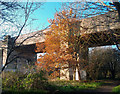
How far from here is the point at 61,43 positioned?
10.5 m

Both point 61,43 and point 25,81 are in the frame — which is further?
point 61,43

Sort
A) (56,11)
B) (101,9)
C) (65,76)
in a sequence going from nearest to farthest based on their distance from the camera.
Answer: (101,9)
(56,11)
(65,76)

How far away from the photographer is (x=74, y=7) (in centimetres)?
838

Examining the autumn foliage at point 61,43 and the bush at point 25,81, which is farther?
the autumn foliage at point 61,43

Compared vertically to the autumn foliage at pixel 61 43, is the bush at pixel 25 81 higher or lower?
lower

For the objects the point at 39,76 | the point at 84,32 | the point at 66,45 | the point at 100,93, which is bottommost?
the point at 100,93

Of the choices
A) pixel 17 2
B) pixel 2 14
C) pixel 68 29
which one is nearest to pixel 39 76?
pixel 2 14

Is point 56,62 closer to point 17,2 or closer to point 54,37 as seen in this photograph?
point 54,37

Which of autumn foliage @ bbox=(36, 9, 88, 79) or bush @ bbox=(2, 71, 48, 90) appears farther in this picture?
autumn foliage @ bbox=(36, 9, 88, 79)

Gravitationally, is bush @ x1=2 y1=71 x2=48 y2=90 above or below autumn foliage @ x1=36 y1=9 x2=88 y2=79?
below

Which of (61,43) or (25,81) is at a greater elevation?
(61,43)

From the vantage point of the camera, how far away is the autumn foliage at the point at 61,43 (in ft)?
33.2

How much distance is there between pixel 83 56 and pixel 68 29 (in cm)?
237

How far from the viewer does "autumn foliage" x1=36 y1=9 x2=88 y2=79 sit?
33.2 ft
